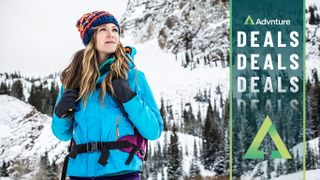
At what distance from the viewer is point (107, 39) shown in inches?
60.0

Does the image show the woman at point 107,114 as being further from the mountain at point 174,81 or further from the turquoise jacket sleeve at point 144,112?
the mountain at point 174,81

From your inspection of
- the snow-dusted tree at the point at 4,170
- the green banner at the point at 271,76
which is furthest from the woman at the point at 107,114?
the snow-dusted tree at the point at 4,170

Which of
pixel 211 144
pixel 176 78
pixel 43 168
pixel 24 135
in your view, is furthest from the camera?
pixel 176 78

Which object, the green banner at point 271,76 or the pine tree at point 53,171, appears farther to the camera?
the pine tree at point 53,171

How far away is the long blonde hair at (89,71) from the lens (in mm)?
1436

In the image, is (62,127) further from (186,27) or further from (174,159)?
(186,27)

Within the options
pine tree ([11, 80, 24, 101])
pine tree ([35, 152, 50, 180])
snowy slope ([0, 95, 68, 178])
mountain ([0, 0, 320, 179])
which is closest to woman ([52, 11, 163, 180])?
mountain ([0, 0, 320, 179])

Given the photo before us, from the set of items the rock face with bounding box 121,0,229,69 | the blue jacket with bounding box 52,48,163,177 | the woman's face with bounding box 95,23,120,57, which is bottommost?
the blue jacket with bounding box 52,48,163,177

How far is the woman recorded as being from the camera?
137cm

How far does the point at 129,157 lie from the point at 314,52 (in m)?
39.1

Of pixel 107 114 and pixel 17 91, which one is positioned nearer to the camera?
pixel 107 114

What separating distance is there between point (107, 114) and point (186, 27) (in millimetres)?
67797

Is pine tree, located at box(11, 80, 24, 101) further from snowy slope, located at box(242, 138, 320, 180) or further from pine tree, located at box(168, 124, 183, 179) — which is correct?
snowy slope, located at box(242, 138, 320, 180)

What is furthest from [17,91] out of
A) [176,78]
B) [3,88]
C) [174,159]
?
[176,78]
